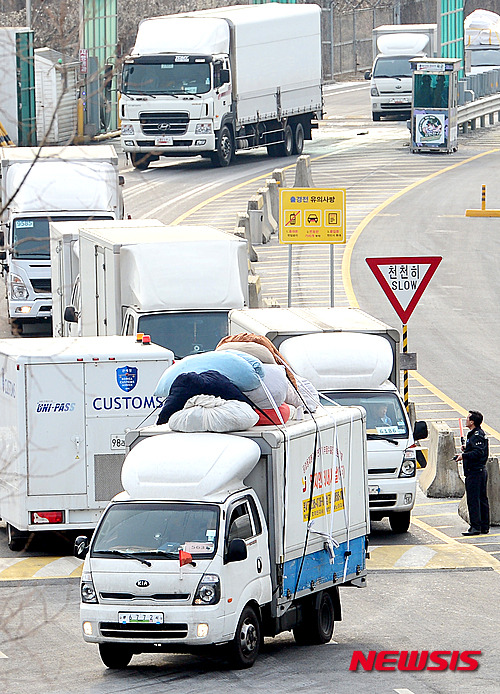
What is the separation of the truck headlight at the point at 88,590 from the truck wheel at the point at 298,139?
138 ft

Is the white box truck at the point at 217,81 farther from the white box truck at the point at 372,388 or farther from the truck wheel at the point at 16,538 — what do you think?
the truck wheel at the point at 16,538

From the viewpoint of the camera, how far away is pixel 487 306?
109ft

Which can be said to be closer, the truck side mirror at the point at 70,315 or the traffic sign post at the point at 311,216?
the truck side mirror at the point at 70,315

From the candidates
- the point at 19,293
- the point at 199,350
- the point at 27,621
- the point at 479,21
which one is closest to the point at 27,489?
the point at 27,621

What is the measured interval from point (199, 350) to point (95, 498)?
425 cm

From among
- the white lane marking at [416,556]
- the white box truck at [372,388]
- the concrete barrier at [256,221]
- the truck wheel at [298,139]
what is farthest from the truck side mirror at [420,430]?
the truck wheel at [298,139]

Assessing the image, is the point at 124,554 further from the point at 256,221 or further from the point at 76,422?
the point at 256,221

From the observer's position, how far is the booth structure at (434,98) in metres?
50.4

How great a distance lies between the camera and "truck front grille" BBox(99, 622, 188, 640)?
11406 millimetres

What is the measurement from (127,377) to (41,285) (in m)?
13.5

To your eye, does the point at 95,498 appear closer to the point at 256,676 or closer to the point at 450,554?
the point at 450,554

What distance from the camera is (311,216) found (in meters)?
25.5

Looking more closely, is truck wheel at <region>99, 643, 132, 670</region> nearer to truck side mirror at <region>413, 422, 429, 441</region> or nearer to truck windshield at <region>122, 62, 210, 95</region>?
truck side mirror at <region>413, 422, 429, 441</region>

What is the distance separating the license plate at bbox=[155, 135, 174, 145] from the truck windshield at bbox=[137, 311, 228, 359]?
1041 inches
